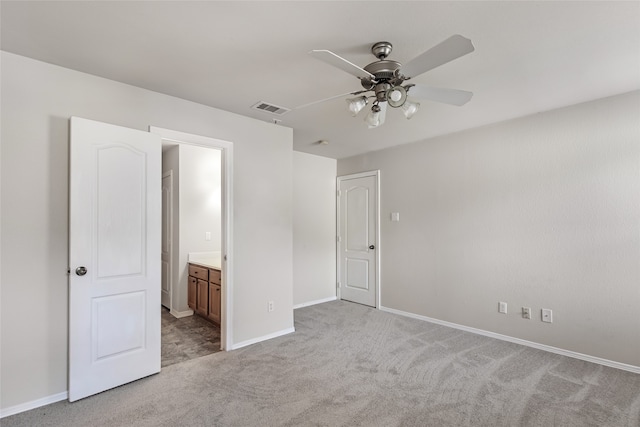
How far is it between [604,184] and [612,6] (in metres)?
1.85

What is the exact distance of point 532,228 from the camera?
336 centimetres

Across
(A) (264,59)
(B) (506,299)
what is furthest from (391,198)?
(A) (264,59)

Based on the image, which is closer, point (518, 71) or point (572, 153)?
point (518, 71)

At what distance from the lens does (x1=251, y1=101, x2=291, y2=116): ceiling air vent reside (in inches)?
121

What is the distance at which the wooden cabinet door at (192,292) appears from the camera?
14.2 ft

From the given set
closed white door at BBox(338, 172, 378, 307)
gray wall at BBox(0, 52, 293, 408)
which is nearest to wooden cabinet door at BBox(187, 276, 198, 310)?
gray wall at BBox(0, 52, 293, 408)

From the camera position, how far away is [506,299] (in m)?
3.53

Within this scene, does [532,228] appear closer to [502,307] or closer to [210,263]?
[502,307]

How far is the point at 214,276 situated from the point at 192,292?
0.81 m

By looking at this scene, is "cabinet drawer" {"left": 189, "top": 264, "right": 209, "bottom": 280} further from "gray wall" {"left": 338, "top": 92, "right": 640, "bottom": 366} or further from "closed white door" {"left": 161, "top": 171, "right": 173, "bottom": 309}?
"gray wall" {"left": 338, "top": 92, "right": 640, "bottom": 366}

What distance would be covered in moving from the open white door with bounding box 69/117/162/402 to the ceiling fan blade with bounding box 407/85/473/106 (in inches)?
86.5

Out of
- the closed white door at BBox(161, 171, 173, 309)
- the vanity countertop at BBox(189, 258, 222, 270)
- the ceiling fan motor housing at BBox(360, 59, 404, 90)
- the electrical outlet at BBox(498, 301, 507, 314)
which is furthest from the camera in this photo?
the closed white door at BBox(161, 171, 173, 309)

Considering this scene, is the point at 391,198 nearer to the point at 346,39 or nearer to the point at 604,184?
the point at 604,184

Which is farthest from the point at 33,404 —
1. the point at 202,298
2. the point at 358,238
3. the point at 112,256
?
the point at 358,238
